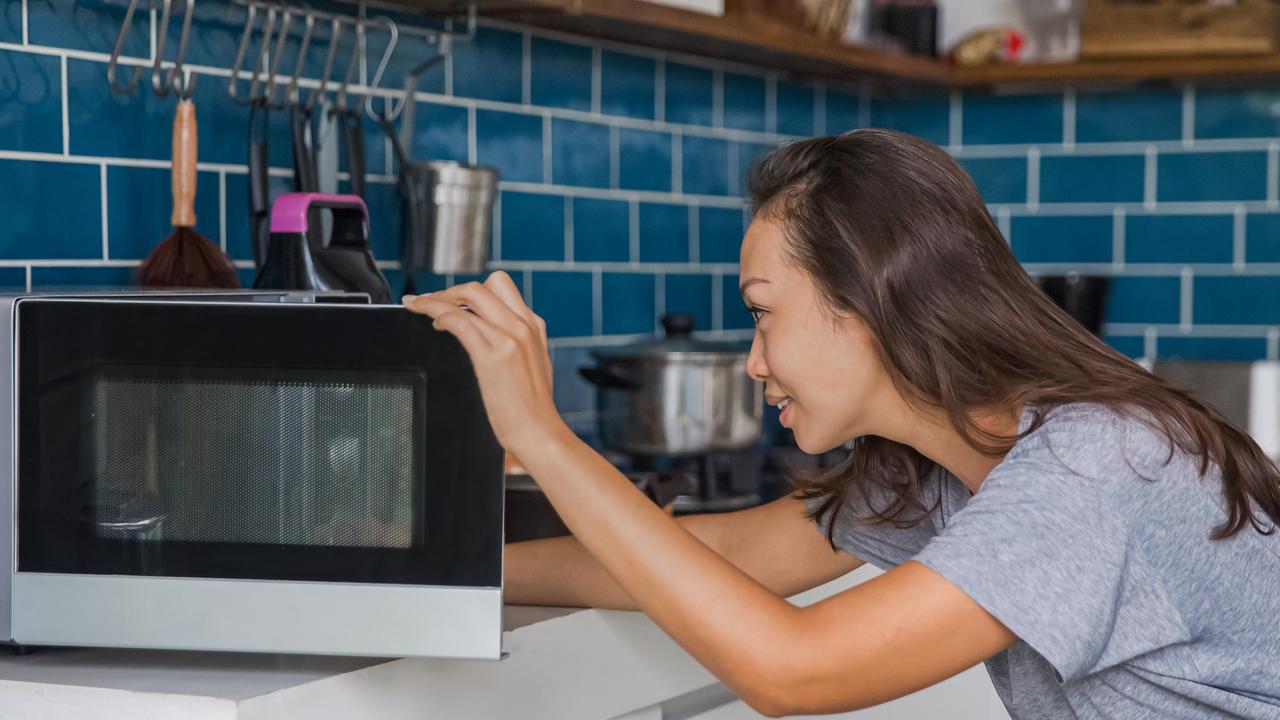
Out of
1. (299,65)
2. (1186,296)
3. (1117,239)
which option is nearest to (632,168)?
(299,65)

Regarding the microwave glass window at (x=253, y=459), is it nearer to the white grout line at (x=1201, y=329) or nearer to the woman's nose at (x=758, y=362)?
the woman's nose at (x=758, y=362)

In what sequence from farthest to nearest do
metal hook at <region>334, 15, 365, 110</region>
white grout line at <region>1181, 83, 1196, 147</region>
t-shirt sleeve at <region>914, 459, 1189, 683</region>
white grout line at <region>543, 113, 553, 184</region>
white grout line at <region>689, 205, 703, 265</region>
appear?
white grout line at <region>1181, 83, 1196, 147</region>
white grout line at <region>689, 205, 703, 265</region>
white grout line at <region>543, 113, 553, 184</region>
metal hook at <region>334, 15, 365, 110</region>
t-shirt sleeve at <region>914, 459, 1189, 683</region>

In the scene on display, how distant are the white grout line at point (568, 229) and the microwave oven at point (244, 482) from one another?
1.18 m

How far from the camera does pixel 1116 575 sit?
972mm

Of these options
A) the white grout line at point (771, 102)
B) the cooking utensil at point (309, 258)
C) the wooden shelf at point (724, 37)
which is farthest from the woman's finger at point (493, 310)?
the white grout line at point (771, 102)

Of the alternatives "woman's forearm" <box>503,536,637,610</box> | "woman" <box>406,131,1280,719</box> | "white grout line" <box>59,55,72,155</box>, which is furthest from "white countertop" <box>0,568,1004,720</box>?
"white grout line" <box>59,55,72,155</box>

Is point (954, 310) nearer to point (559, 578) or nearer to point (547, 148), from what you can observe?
point (559, 578)

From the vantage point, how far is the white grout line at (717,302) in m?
2.62

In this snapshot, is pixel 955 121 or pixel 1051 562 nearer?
pixel 1051 562

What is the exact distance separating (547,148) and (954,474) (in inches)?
43.0

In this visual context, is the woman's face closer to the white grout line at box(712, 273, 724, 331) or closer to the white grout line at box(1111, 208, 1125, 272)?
the white grout line at box(712, 273, 724, 331)

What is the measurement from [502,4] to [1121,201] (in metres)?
1.47

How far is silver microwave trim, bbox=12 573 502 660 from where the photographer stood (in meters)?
1.06

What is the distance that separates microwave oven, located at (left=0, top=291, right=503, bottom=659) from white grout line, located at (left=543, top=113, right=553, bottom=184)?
1.14 m
